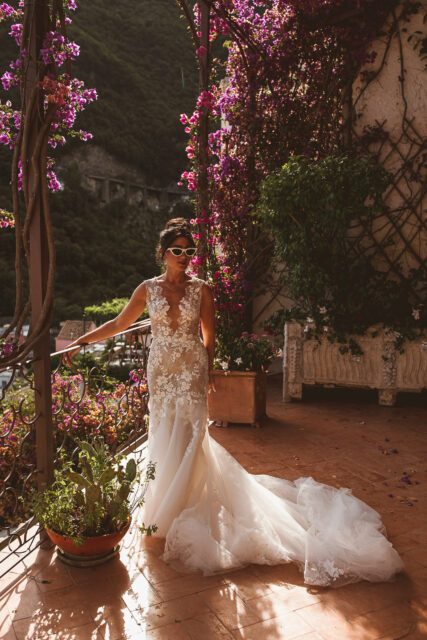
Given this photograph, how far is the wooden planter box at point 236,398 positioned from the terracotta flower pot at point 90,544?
2126mm

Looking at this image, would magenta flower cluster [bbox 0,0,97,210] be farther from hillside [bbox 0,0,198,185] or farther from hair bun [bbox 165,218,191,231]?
hillside [bbox 0,0,198,185]

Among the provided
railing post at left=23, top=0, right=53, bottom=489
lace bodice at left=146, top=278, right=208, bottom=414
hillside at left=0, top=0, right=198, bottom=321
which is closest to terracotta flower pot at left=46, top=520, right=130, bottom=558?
railing post at left=23, top=0, right=53, bottom=489

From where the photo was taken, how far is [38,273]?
239 centimetres

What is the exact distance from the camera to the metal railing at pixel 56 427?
2465 millimetres

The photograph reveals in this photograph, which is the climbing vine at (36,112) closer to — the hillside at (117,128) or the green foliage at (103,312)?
the green foliage at (103,312)

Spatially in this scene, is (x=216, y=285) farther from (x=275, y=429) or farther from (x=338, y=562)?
(x=338, y=562)

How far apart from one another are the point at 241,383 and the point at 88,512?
2260mm

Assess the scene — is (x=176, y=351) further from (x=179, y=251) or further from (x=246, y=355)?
(x=246, y=355)

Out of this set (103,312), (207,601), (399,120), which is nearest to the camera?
(207,601)

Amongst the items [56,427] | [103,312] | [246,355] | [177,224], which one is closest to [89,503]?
[177,224]

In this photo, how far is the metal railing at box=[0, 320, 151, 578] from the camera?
97.0 inches

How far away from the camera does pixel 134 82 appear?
86.7 ft

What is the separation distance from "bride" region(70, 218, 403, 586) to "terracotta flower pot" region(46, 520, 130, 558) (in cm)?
24

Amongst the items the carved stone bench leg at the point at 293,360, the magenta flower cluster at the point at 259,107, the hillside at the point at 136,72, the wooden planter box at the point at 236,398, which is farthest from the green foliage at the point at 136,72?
the wooden planter box at the point at 236,398
